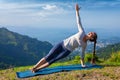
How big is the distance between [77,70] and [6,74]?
330 cm

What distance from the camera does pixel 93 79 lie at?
10922mm

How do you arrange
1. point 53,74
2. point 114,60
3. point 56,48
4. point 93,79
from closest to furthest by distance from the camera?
point 93,79 < point 53,74 < point 56,48 < point 114,60

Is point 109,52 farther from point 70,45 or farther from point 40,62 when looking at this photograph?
point 70,45

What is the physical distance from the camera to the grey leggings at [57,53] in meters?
12.9

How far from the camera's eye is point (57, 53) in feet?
43.0

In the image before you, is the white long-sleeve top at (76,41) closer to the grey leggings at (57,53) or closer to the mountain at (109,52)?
the grey leggings at (57,53)

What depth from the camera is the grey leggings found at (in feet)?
42.2

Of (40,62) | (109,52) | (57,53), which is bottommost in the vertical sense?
(40,62)

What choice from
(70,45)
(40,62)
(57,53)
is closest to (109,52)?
(57,53)

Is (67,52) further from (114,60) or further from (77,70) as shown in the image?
(114,60)

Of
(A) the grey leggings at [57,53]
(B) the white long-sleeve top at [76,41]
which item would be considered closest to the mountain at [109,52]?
(A) the grey leggings at [57,53]

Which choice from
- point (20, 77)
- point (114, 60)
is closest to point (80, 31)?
point (20, 77)

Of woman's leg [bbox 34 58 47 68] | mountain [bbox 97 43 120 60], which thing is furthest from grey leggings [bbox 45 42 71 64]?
mountain [bbox 97 43 120 60]

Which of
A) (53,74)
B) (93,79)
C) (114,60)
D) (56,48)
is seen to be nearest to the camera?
(93,79)
